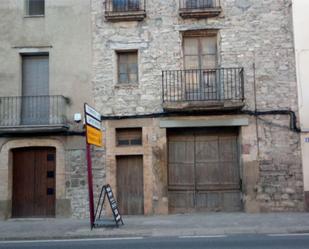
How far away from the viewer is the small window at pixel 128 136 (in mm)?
14188

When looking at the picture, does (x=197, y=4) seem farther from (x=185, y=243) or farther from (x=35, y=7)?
(x=185, y=243)

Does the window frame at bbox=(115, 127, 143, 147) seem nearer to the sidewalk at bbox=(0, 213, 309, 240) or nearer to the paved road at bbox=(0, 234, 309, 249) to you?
the sidewalk at bbox=(0, 213, 309, 240)

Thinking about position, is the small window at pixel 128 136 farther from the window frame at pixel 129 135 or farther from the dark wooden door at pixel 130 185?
the dark wooden door at pixel 130 185

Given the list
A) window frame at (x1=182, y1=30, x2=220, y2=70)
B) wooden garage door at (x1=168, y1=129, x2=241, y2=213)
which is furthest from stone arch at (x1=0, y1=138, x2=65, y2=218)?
window frame at (x1=182, y1=30, x2=220, y2=70)

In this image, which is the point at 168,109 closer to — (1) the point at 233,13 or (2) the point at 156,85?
(2) the point at 156,85

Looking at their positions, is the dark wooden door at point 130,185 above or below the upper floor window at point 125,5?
below

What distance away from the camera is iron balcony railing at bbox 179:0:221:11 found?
1405 centimetres

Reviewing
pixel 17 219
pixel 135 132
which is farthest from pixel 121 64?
pixel 17 219

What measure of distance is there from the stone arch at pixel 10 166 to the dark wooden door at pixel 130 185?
1.94 m

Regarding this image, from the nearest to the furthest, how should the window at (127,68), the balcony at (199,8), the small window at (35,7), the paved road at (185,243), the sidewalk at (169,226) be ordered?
the paved road at (185,243), the sidewalk at (169,226), the balcony at (199,8), the window at (127,68), the small window at (35,7)

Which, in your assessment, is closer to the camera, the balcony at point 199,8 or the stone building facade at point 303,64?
the stone building facade at point 303,64

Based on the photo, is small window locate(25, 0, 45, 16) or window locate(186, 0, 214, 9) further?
small window locate(25, 0, 45, 16)

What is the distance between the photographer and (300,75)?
542 inches

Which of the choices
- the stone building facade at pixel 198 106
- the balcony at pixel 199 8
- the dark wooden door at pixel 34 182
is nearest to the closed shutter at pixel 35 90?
the dark wooden door at pixel 34 182
